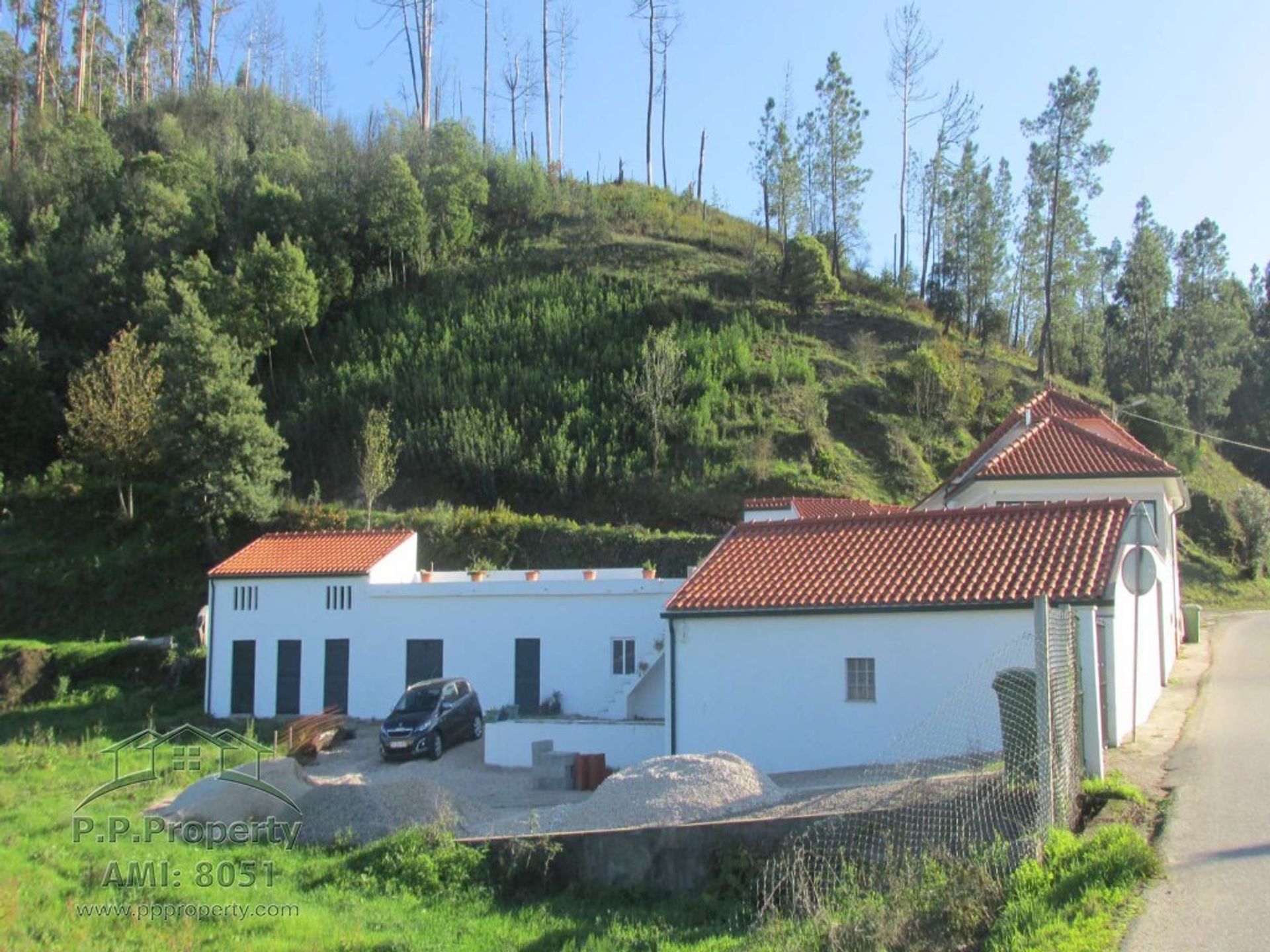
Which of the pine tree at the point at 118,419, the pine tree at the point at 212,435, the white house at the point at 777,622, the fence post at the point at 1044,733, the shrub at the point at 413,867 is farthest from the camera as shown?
the pine tree at the point at 118,419

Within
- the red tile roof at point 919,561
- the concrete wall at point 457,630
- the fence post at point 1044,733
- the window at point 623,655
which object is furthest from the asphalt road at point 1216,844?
the concrete wall at point 457,630

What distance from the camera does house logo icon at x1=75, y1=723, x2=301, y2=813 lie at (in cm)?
1714

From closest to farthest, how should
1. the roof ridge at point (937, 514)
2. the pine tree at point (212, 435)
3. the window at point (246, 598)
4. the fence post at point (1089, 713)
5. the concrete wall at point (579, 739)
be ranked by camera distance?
1. the fence post at point (1089, 713)
2. the roof ridge at point (937, 514)
3. the concrete wall at point (579, 739)
4. the window at point (246, 598)
5. the pine tree at point (212, 435)

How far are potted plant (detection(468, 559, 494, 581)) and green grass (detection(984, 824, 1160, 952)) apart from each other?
18.7 metres

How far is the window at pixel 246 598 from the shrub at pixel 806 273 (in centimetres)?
3073

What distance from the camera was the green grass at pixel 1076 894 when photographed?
7020mm

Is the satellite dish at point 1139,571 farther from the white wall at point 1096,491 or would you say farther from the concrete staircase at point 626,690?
the white wall at point 1096,491

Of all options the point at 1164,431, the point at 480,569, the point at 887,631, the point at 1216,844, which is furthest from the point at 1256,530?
the point at 1216,844

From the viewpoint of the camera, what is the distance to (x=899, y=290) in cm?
5769

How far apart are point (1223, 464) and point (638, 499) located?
33573 mm

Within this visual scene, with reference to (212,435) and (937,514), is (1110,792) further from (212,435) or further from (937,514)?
(212,435)

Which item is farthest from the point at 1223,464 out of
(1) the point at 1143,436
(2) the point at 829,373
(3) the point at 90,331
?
(3) the point at 90,331

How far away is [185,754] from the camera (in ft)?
72.8

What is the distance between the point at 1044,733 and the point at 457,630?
17796 mm
